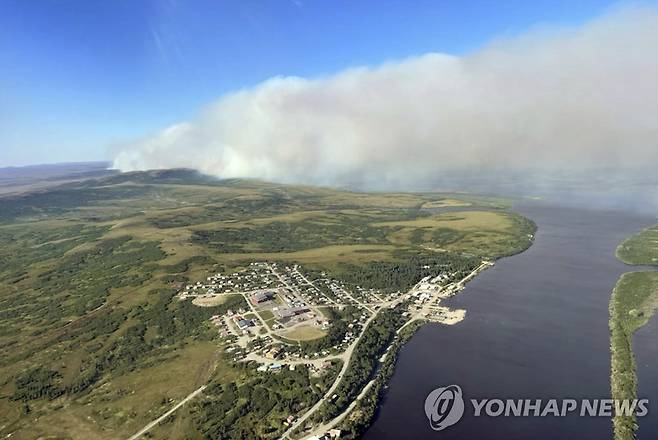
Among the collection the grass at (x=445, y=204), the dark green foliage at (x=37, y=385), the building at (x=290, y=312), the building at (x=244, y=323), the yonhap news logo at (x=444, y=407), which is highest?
the grass at (x=445, y=204)

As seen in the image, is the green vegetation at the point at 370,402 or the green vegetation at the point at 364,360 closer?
the green vegetation at the point at 370,402

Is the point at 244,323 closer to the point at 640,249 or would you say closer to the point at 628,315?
the point at 628,315

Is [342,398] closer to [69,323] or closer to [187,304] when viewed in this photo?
[187,304]

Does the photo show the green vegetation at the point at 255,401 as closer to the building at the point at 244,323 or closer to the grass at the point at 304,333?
the grass at the point at 304,333

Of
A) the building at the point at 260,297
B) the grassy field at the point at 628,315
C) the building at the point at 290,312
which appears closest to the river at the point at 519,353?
the grassy field at the point at 628,315

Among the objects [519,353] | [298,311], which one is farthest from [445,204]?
[519,353]
